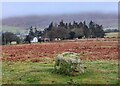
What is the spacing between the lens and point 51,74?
23734mm

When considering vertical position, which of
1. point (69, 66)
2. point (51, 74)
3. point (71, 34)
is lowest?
point (51, 74)

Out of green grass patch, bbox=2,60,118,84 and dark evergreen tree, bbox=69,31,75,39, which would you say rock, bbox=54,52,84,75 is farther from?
dark evergreen tree, bbox=69,31,75,39

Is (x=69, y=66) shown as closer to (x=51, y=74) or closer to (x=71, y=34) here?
(x=51, y=74)

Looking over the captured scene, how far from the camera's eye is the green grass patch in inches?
857

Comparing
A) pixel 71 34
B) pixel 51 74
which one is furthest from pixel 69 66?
pixel 71 34

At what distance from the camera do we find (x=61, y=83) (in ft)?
70.0

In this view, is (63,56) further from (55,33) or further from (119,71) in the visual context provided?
(55,33)

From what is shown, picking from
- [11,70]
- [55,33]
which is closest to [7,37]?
[55,33]

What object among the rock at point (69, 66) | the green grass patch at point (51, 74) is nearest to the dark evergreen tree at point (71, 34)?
the green grass patch at point (51, 74)

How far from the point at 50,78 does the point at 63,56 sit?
2.76 meters

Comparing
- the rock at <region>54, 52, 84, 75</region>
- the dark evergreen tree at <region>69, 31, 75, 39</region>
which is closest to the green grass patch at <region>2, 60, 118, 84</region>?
the rock at <region>54, 52, 84, 75</region>

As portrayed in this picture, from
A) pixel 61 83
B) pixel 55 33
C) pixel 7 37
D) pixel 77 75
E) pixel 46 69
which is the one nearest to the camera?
pixel 61 83

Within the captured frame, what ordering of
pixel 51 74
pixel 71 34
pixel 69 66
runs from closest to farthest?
1. pixel 51 74
2. pixel 69 66
3. pixel 71 34

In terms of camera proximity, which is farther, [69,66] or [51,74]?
→ [69,66]
